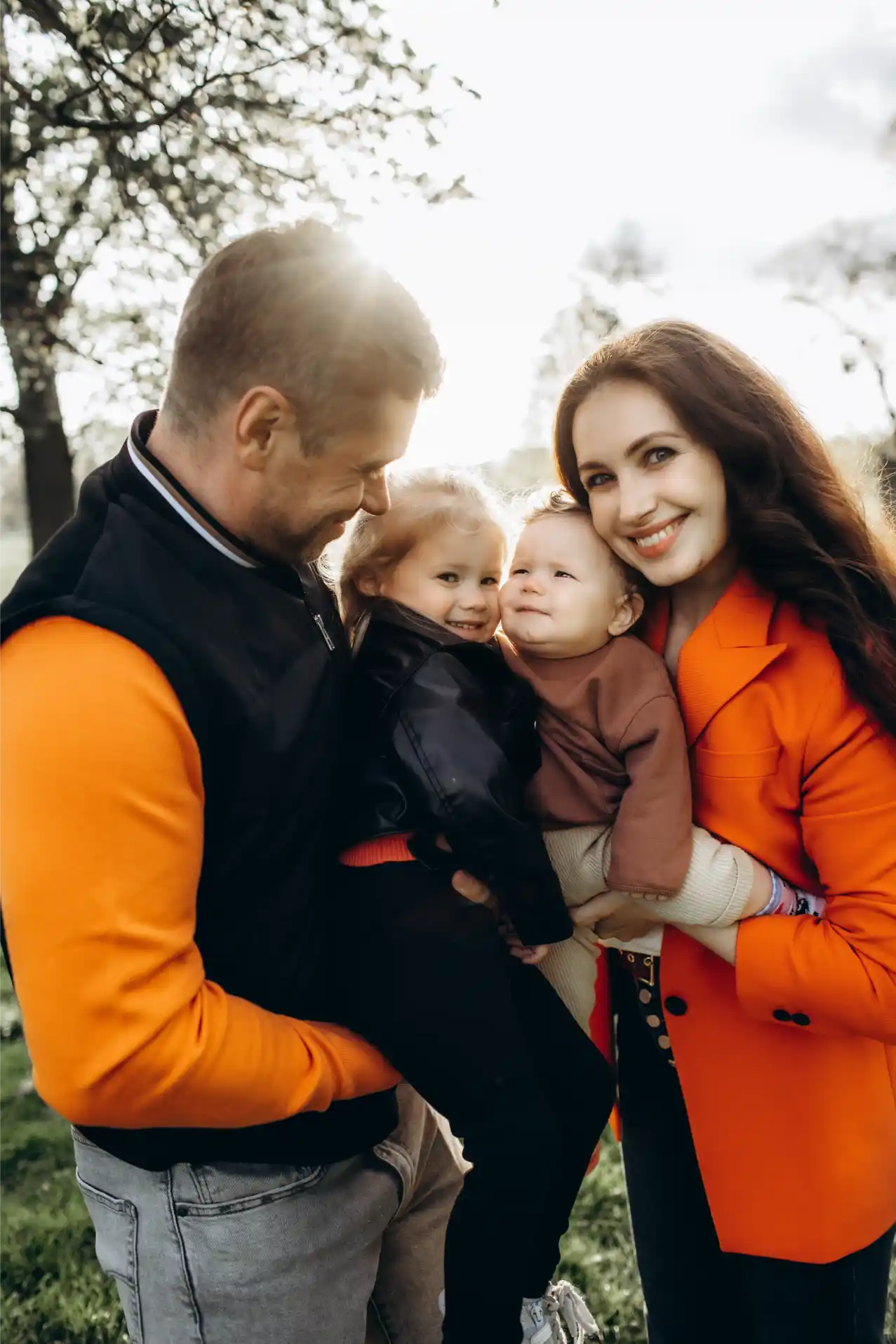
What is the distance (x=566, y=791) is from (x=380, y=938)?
1.88 feet

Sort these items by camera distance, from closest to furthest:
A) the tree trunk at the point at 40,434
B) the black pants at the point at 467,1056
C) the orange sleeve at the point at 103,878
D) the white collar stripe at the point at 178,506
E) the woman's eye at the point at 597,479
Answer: the orange sleeve at the point at 103,878, the white collar stripe at the point at 178,506, the black pants at the point at 467,1056, the woman's eye at the point at 597,479, the tree trunk at the point at 40,434

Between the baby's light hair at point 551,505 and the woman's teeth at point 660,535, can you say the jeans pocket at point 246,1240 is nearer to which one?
the woman's teeth at point 660,535

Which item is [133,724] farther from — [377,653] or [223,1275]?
[223,1275]

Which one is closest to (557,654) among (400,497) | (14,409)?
(400,497)

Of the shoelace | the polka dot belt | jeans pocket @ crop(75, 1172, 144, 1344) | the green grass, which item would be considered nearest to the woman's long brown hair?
the polka dot belt

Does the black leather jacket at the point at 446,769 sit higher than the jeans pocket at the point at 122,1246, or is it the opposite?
the black leather jacket at the point at 446,769

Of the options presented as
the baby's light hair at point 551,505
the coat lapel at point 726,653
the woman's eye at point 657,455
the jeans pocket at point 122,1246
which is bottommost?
the jeans pocket at point 122,1246

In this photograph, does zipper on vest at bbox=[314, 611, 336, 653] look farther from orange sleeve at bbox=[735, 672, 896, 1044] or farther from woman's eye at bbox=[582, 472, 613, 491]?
orange sleeve at bbox=[735, 672, 896, 1044]

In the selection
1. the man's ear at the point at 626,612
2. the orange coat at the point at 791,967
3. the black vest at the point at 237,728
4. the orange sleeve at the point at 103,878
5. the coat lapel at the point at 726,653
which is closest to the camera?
the orange sleeve at the point at 103,878

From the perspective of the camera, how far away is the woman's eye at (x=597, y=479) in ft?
7.54

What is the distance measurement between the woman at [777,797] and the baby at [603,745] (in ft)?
0.26

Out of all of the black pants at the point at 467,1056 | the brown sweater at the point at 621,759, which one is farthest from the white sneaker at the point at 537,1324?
the brown sweater at the point at 621,759

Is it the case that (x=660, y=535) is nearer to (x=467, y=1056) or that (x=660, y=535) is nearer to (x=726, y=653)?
(x=726, y=653)

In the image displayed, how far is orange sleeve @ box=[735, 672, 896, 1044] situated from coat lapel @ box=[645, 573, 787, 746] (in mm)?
173
